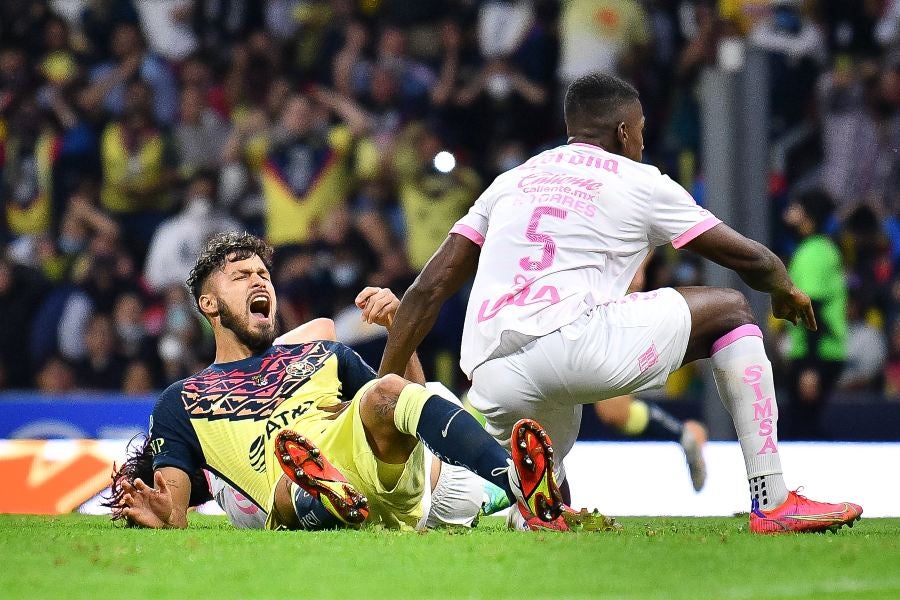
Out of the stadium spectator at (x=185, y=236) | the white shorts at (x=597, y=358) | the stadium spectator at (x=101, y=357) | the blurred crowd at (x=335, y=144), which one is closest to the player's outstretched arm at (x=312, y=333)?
the white shorts at (x=597, y=358)

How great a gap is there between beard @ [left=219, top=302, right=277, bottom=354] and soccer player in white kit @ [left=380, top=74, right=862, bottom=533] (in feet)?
1.73

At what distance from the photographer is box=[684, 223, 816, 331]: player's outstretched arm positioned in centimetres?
462

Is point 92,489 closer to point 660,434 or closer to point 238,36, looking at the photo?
point 660,434

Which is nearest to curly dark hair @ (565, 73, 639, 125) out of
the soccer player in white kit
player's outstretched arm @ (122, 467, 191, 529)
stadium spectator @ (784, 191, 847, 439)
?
the soccer player in white kit

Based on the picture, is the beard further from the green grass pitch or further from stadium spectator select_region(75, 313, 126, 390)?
stadium spectator select_region(75, 313, 126, 390)

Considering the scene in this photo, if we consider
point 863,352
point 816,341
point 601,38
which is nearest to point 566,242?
point 816,341

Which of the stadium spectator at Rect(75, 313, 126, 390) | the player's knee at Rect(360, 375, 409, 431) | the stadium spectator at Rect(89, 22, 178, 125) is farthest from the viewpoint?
the stadium spectator at Rect(89, 22, 178, 125)

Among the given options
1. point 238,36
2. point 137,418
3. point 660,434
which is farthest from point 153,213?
point 660,434

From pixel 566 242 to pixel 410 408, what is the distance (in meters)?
0.81

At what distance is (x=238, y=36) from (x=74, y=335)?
2779 millimetres

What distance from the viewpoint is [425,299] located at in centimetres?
485

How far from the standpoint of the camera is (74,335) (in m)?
10.6

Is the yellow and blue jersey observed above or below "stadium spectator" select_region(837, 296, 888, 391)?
above

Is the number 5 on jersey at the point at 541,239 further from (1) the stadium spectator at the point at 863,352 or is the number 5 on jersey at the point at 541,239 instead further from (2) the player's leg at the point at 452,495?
(1) the stadium spectator at the point at 863,352
